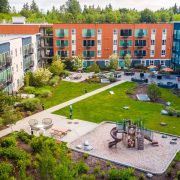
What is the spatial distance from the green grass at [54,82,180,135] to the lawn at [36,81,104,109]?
319cm

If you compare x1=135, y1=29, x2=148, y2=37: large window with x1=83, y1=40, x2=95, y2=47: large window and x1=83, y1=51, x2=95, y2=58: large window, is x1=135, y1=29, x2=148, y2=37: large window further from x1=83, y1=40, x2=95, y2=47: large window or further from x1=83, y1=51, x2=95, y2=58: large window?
x1=83, y1=51, x2=95, y2=58: large window

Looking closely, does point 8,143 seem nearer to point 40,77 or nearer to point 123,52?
point 40,77

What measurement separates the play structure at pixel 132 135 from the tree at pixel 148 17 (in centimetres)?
13644

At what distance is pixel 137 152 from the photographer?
88.3 ft

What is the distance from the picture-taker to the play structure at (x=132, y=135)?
90.0ft

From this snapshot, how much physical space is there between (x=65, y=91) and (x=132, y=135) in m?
25.2

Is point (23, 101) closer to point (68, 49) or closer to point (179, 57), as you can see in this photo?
point (68, 49)

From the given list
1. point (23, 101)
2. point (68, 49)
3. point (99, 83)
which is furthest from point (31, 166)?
point (68, 49)

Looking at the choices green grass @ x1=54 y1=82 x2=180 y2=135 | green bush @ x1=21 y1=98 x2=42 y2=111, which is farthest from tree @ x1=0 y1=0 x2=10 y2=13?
green bush @ x1=21 y1=98 x2=42 y2=111

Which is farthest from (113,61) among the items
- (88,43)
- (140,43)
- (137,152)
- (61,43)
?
(137,152)

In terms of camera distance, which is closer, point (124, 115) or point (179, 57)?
point (124, 115)

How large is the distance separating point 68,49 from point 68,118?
4035cm

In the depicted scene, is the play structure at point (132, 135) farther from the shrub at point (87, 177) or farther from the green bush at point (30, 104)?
the green bush at point (30, 104)

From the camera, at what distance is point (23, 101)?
39.5 meters
